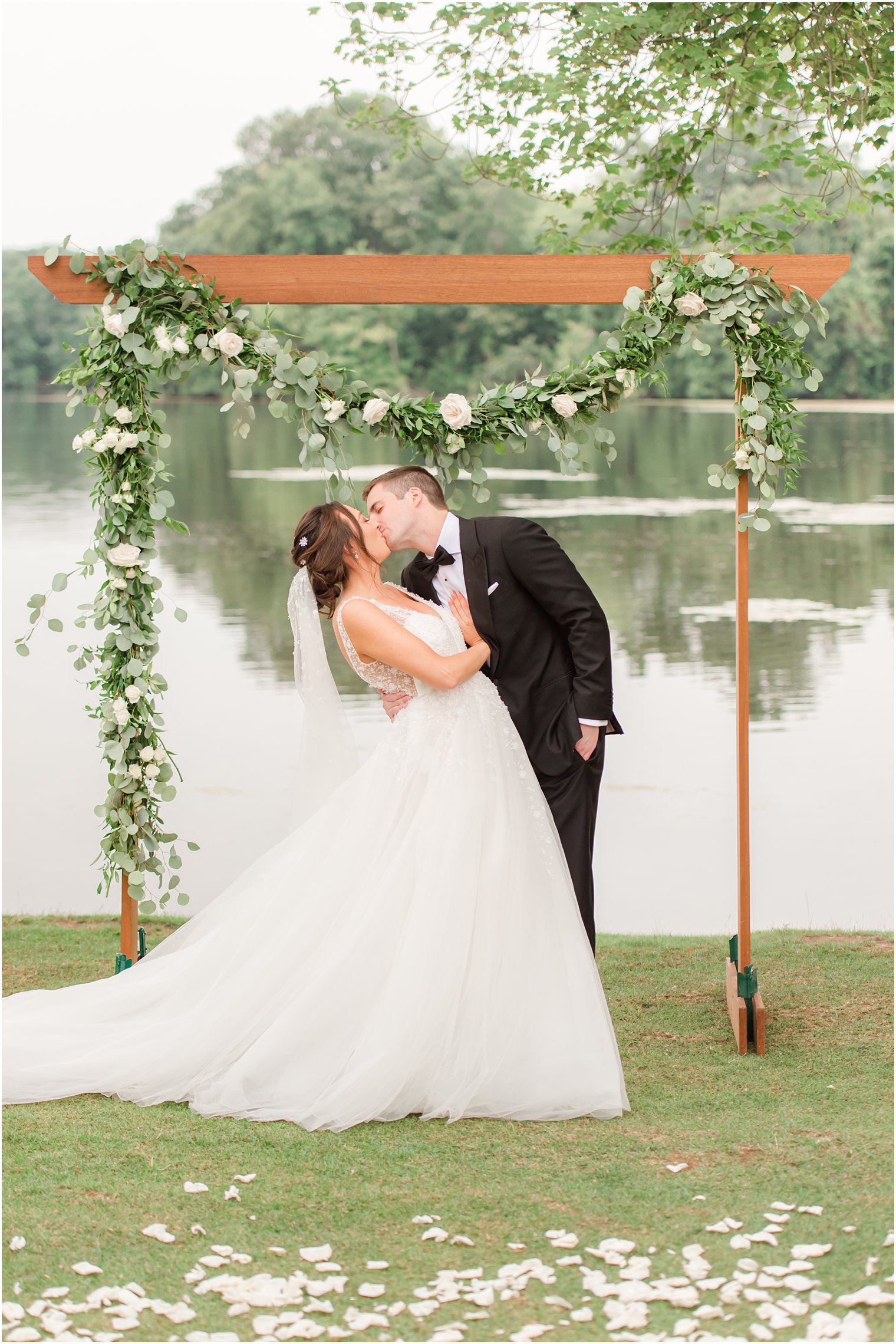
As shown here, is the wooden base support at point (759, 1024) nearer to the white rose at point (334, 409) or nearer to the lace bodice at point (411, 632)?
the lace bodice at point (411, 632)

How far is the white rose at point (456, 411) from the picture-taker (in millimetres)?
4156

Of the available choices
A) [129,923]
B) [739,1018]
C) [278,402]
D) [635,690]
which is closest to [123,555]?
[278,402]

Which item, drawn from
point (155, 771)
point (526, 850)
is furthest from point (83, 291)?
point (526, 850)

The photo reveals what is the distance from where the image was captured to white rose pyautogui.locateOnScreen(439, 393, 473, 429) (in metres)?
4.16

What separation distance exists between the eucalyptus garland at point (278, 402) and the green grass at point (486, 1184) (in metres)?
1.01

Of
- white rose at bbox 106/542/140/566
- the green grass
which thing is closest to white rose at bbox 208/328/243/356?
white rose at bbox 106/542/140/566

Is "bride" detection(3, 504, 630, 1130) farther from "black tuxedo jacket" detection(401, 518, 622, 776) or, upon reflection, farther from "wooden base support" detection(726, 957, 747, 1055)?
"wooden base support" detection(726, 957, 747, 1055)

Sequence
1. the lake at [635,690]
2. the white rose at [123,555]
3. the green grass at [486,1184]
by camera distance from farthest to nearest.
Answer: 1. the lake at [635,690]
2. the white rose at [123,555]
3. the green grass at [486,1184]

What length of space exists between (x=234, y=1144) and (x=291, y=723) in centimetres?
749

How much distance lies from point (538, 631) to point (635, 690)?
742 cm

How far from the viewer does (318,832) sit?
4.08 meters

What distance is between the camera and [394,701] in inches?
163

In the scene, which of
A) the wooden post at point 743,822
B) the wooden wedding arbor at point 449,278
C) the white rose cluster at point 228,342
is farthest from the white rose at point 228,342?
the wooden post at point 743,822

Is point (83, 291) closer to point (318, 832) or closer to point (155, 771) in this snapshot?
point (155, 771)
